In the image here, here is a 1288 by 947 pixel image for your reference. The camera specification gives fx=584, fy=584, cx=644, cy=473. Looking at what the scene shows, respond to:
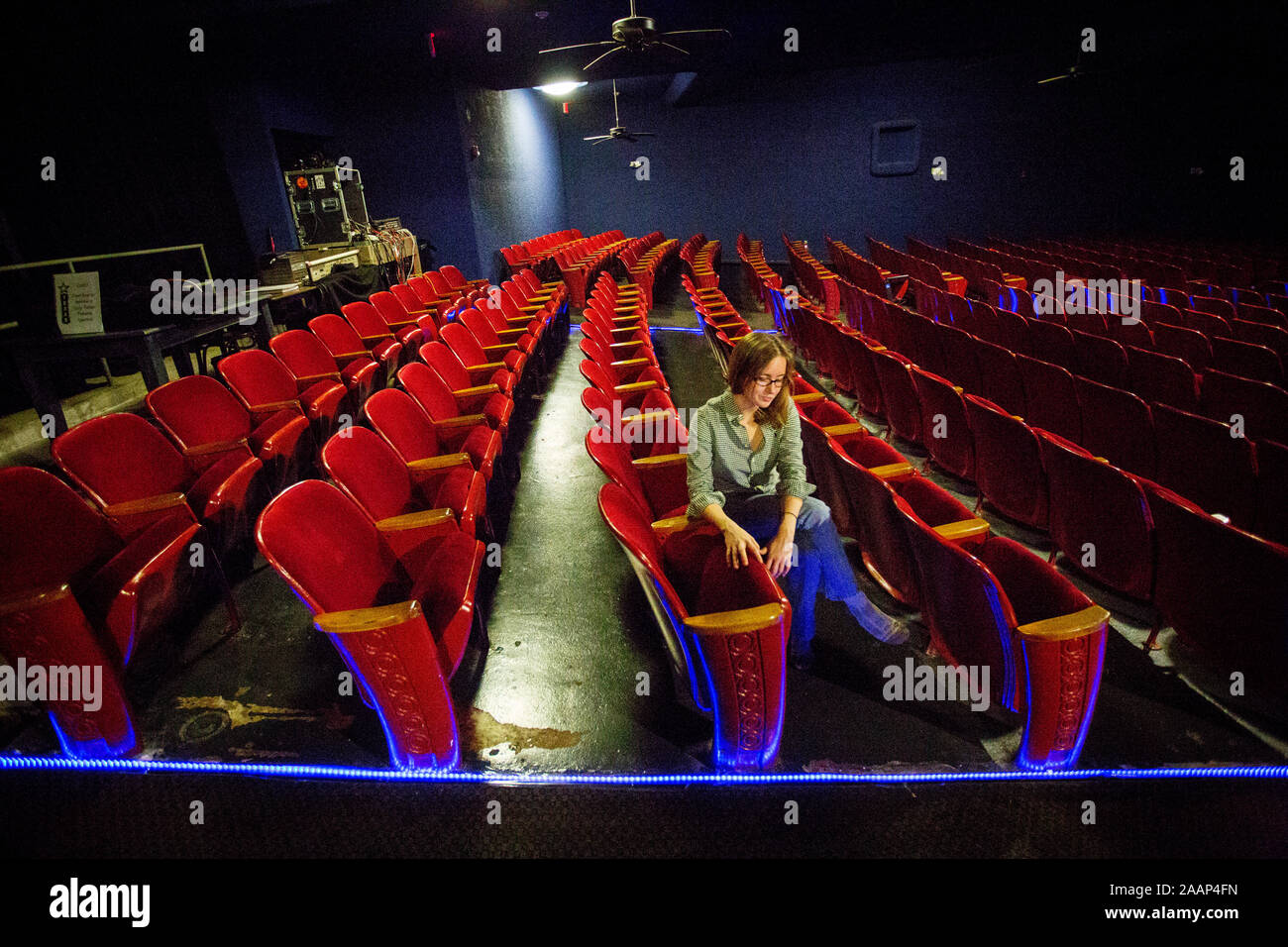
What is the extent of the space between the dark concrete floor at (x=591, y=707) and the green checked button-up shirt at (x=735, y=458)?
0.51 meters

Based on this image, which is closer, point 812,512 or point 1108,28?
point 812,512

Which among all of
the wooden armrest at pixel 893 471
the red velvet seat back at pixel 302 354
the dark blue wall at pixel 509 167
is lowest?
the wooden armrest at pixel 893 471

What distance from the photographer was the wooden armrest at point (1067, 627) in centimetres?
109

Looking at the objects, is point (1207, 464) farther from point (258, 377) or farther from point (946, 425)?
point (258, 377)

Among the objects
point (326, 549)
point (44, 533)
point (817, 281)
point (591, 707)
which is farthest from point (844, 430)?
point (817, 281)


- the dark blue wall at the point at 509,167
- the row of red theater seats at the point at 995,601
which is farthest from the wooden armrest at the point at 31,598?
the dark blue wall at the point at 509,167

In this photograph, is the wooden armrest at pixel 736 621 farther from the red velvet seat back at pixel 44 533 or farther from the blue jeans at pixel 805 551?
the red velvet seat back at pixel 44 533

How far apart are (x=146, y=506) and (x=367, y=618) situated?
3.52 ft

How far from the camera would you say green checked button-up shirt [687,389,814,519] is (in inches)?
64.2

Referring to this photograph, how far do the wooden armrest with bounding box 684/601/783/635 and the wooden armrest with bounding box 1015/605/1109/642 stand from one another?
47 cm
